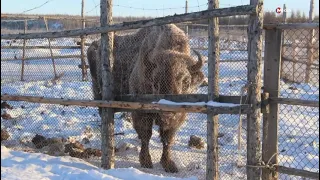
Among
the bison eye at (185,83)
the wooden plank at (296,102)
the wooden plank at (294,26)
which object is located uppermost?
the wooden plank at (294,26)

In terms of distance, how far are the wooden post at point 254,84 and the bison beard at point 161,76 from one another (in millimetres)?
1672

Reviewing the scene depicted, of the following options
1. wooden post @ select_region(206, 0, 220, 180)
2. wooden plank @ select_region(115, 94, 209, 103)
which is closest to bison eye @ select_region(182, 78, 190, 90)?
wooden plank @ select_region(115, 94, 209, 103)

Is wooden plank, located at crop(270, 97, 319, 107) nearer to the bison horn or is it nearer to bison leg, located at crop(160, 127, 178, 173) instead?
the bison horn

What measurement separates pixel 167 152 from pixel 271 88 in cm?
256

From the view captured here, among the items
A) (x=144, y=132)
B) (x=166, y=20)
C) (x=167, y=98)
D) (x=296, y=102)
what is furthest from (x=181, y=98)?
(x=144, y=132)

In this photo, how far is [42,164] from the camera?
5.79 metres

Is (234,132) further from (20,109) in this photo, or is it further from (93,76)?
(20,109)

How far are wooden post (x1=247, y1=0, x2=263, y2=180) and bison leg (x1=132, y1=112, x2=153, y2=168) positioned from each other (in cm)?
235

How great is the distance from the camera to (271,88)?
5.17 m

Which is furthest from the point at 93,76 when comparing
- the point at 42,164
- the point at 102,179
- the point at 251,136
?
the point at 251,136

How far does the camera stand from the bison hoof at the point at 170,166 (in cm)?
691

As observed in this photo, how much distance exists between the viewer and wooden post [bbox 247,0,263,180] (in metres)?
4.90

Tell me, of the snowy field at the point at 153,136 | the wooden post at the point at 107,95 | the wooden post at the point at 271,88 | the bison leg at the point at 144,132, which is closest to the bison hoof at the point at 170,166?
the snowy field at the point at 153,136

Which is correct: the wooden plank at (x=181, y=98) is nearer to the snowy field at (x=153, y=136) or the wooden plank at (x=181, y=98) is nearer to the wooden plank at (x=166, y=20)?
the snowy field at (x=153, y=136)
